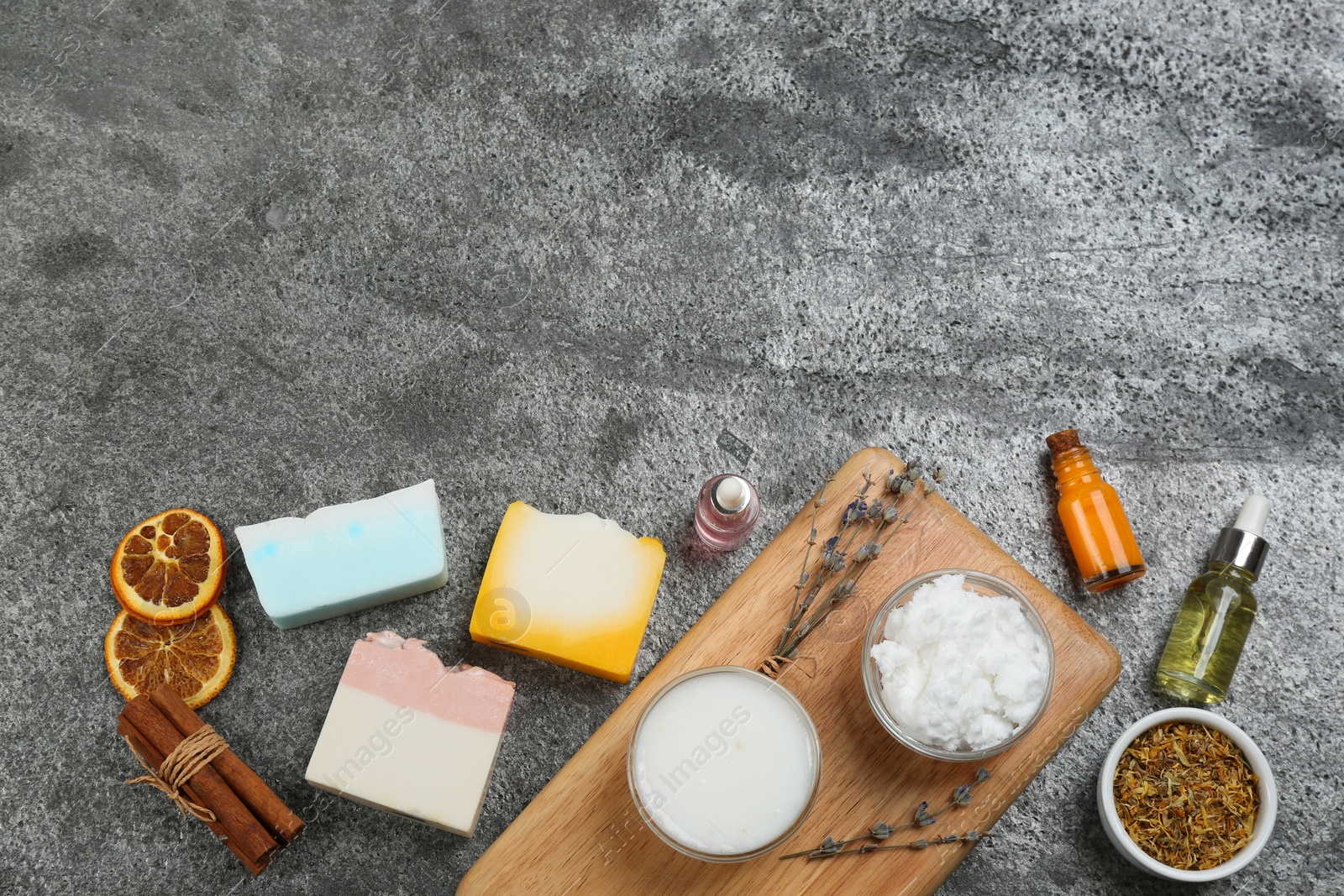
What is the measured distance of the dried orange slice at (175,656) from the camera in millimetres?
1449

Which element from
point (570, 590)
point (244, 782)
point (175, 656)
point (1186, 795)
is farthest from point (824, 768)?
point (175, 656)

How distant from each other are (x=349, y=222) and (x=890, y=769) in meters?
1.31

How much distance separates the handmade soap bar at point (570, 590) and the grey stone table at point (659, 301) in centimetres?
9

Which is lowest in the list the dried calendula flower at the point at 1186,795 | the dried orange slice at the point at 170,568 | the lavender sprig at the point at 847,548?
the dried calendula flower at the point at 1186,795

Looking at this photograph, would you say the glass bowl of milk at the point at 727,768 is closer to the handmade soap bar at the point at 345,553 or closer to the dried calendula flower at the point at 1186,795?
the handmade soap bar at the point at 345,553

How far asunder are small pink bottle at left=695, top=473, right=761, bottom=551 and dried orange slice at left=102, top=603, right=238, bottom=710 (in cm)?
82

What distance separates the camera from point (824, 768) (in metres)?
1.26

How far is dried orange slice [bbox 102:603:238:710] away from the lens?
1.45 metres

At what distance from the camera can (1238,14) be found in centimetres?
175

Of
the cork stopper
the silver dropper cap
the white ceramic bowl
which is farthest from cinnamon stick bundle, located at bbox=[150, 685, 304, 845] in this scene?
the silver dropper cap

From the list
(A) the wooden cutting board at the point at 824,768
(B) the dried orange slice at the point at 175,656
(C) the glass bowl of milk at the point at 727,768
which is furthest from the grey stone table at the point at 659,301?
(C) the glass bowl of milk at the point at 727,768

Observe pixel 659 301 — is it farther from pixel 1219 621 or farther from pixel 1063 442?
pixel 1219 621

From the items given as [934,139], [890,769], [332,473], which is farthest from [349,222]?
[890,769]

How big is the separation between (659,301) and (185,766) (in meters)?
1.08
